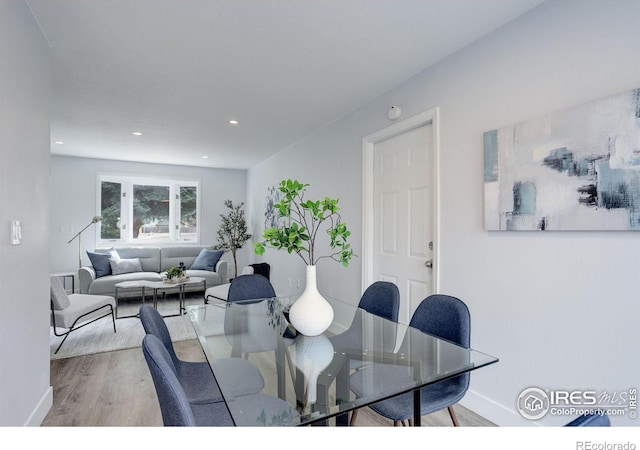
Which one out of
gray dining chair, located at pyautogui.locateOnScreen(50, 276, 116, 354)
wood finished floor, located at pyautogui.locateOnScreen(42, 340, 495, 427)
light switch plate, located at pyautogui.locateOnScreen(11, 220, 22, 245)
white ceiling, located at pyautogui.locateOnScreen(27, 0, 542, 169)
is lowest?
wood finished floor, located at pyautogui.locateOnScreen(42, 340, 495, 427)

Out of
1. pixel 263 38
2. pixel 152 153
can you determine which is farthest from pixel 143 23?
pixel 152 153

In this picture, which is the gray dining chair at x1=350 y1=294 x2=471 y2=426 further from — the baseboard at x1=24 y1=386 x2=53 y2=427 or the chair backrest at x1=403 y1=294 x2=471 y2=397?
the baseboard at x1=24 y1=386 x2=53 y2=427

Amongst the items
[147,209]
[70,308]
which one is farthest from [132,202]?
[70,308]

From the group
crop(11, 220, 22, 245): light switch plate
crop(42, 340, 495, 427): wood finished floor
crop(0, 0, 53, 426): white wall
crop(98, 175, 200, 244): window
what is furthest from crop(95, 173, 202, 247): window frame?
crop(11, 220, 22, 245): light switch plate

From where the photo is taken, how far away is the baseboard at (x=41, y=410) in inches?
74.5

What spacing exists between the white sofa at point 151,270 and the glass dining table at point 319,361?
3.63 m

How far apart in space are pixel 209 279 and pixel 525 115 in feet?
16.2

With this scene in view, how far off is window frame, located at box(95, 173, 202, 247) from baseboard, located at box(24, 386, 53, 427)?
449 cm

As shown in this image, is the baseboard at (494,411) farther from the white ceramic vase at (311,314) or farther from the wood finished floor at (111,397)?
the white ceramic vase at (311,314)

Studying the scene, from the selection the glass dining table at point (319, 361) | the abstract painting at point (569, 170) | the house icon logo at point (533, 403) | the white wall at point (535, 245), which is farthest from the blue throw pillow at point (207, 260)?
the house icon logo at point (533, 403)

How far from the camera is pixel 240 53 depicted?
92.3 inches

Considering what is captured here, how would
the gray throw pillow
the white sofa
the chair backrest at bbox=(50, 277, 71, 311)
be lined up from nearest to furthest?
the chair backrest at bbox=(50, 277, 71, 311), the white sofa, the gray throw pillow

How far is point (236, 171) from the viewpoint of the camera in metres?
7.17

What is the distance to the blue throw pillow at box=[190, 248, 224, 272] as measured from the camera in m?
5.88
